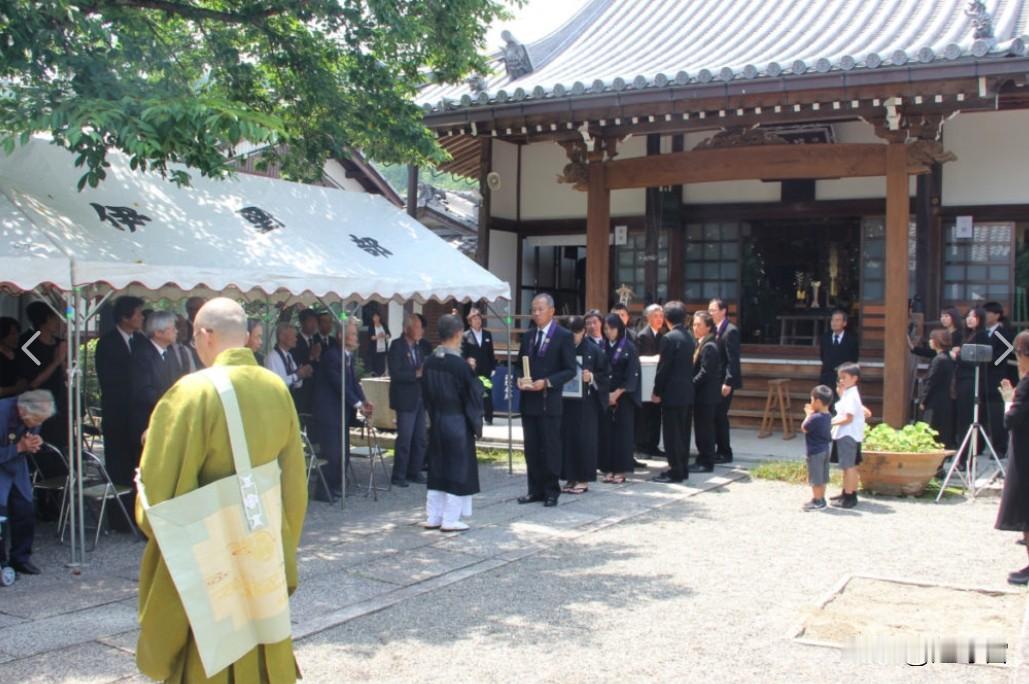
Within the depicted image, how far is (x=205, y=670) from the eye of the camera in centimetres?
312

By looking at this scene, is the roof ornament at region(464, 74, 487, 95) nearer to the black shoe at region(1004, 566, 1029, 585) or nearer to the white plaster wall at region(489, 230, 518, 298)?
the white plaster wall at region(489, 230, 518, 298)

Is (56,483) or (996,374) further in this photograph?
(996,374)

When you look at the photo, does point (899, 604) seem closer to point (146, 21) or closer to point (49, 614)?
point (49, 614)

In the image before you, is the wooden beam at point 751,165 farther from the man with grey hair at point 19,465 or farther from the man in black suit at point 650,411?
the man with grey hair at point 19,465

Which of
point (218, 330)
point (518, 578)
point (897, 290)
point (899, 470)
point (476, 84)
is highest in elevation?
point (476, 84)

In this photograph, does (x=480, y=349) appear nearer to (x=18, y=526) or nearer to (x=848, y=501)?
(x=848, y=501)

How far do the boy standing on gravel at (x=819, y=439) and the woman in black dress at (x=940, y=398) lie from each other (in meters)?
2.06

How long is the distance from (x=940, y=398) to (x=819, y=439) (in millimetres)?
2406

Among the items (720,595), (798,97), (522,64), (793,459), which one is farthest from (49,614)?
(522,64)

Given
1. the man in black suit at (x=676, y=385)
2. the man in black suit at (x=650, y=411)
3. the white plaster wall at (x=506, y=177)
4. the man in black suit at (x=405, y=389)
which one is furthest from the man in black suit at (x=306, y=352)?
the white plaster wall at (x=506, y=177)

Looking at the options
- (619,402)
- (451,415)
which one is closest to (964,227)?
(619,402)

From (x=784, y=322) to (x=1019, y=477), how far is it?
29.6 feet

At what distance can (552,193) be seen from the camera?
14766mm

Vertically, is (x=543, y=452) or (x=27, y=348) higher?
(x=27, y=348)
